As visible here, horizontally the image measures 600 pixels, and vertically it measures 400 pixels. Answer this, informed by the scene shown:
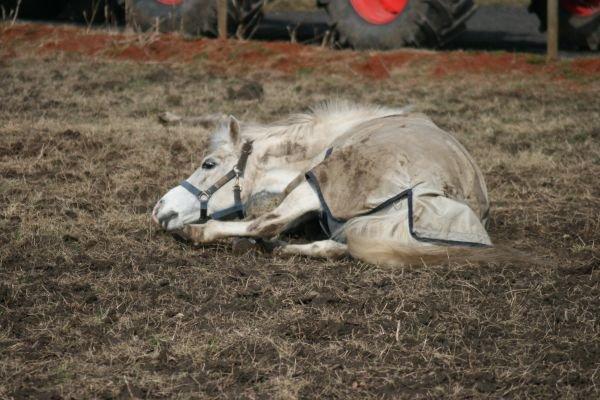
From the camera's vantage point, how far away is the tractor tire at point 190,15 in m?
13.8

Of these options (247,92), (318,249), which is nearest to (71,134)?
(247,92)

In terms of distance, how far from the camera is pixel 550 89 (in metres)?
11.2

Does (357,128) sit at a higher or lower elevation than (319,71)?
higher

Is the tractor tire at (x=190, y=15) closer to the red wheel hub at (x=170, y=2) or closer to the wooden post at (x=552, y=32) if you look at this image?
the red wheel hub at (x=170, y=2)

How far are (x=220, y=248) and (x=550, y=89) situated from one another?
6512 millimetres

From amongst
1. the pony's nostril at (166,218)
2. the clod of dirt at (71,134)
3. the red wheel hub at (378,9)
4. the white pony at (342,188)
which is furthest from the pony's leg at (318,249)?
the red wheel hub at (378,9)

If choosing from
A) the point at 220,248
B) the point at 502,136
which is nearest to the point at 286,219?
the point at 220,248

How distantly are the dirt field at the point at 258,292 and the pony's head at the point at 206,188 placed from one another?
0.16 metres

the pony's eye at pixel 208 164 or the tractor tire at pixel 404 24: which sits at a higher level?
the pony's eye at pixel 208 164

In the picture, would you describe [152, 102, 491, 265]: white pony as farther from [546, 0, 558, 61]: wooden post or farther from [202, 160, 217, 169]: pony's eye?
[546, 0, 558, 61]: wooden post

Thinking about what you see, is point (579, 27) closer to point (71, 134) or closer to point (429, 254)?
point (71, 134)

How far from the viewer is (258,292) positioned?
491cm

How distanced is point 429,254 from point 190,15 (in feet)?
31.3

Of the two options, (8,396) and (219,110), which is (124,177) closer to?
(219,110)
